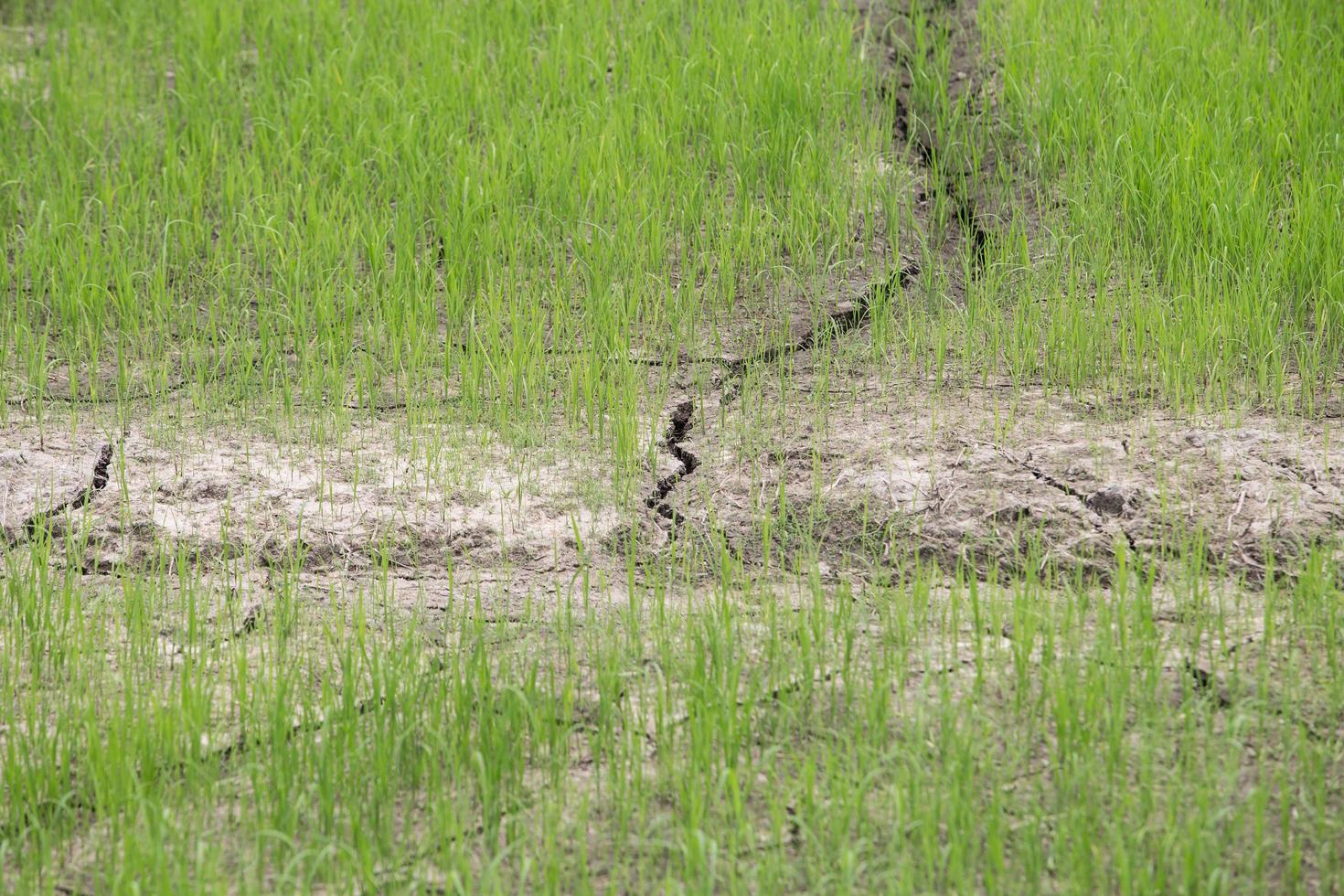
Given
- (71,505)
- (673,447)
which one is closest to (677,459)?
(673,447)

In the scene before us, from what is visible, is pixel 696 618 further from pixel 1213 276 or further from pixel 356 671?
pixel 1213 276

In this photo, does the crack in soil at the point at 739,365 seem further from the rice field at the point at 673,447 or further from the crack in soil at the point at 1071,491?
the crack in soil at the point at 1071,491

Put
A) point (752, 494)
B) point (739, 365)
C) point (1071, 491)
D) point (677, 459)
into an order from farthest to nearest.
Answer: point (739, 365) < point (677, 459) < point (752, 494) < point (1071, 491)

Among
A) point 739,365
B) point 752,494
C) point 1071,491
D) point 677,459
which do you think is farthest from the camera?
point 739,365

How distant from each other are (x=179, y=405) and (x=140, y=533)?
604 millimetres

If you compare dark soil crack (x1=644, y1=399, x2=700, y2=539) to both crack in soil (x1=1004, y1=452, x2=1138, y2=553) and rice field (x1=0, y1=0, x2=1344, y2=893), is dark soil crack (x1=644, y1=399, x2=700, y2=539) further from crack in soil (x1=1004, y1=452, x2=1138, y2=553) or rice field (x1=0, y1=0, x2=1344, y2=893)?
crack in soil (x1=1004, y1=452, x2=1138, y2=553)

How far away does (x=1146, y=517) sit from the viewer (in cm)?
304

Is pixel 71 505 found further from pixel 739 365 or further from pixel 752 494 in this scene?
pixel 739 365

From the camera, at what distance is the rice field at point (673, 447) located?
2285 mm

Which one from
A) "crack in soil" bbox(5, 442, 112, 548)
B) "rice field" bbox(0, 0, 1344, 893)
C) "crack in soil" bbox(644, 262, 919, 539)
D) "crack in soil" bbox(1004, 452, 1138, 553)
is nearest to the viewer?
"rice field" bbox(0, 0, 1344, 893)

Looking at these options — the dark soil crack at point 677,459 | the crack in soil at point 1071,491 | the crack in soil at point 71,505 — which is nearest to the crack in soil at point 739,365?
the dark soil crack at point 677,459

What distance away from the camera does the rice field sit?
7.50 feet

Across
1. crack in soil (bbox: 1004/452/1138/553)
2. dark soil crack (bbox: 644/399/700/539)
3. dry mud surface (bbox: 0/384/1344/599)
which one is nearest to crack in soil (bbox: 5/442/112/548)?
dry mud surface (bbox: 0/384/1344/599)

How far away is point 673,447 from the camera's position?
11.5 feet
